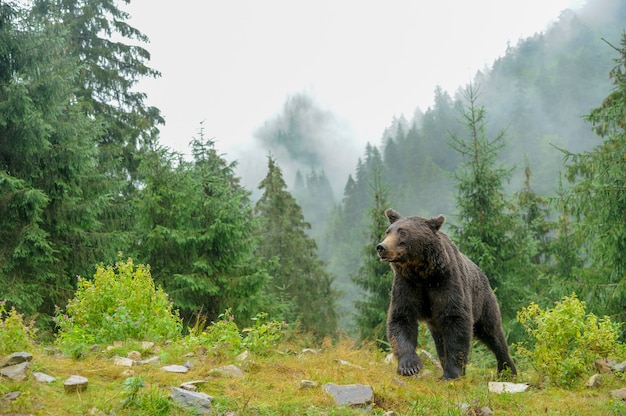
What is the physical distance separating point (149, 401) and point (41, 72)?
11.9 m

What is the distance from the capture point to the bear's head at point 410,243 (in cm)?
564

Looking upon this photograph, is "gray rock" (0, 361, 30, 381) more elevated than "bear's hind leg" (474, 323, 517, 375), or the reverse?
"gray rock" (0, 361, 30, 381)

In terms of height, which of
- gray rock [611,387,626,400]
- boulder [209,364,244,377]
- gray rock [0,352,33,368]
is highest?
gray rock [0,352,33,368]

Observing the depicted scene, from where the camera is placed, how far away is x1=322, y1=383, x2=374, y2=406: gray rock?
420 centimetres

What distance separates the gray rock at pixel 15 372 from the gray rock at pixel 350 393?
8.12 ft

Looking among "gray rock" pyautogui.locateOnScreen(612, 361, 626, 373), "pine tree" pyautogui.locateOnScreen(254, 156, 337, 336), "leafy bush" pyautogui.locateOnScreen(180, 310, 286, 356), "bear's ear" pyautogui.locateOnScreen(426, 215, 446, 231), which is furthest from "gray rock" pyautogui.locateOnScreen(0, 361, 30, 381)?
"pine tree" pyautogui.locateOnScreen(254, 156, 337, 336)

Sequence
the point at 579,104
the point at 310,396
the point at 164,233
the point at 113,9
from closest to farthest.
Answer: the point at 310,396
the point at 164,233
the point at 113,9
the point at 579,104

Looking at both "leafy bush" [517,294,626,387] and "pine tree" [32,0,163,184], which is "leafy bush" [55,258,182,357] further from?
"pine tree" [32,0,163,184]

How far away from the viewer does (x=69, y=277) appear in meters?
13.0

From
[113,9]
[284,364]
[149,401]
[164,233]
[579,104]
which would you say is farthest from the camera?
[579,104]

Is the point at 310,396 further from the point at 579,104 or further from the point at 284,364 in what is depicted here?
the point at 579,104

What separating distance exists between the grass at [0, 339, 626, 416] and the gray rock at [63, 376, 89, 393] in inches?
2.0

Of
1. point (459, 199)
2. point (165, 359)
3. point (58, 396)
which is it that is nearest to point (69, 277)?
point (165, 359)

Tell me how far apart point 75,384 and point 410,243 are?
367 cm
